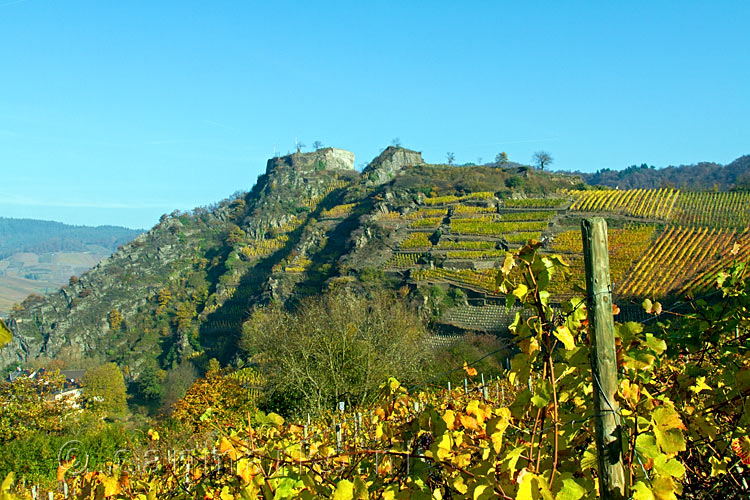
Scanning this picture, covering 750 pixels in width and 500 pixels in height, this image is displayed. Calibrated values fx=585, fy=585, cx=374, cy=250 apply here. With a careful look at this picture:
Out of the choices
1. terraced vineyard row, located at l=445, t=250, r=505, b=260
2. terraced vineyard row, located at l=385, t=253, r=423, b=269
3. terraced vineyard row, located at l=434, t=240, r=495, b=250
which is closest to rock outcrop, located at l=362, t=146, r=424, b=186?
terraced vineyard row, located at l=385, t=253, r=423, b=269

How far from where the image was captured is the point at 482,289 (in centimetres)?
3428

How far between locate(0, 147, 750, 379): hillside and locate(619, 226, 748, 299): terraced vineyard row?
0.32ft

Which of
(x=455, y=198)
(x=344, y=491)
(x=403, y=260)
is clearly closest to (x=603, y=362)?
(x=344, y=491)

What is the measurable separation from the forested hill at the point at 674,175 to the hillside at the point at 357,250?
38734 mm

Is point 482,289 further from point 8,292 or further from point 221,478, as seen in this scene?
point 8,292

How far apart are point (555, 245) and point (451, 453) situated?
3714 centimetres

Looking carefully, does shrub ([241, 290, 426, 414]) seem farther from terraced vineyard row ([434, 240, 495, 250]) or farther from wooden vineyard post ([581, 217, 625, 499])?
terraced vineyard row ([434, 240, 495, 250])

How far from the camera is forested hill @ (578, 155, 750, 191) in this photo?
87438mm

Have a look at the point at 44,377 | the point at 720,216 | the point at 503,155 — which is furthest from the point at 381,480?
the point at 503,155

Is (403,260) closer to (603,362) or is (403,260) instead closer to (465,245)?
(465,245)

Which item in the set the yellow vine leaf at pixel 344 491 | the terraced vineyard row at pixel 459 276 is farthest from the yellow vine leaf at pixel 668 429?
the terraced vineyard row at pixel 459 276

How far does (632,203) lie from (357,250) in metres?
20.9

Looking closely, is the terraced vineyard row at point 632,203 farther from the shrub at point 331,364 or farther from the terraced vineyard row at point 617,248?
the shrub at point 331,364

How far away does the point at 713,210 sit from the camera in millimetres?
36469
